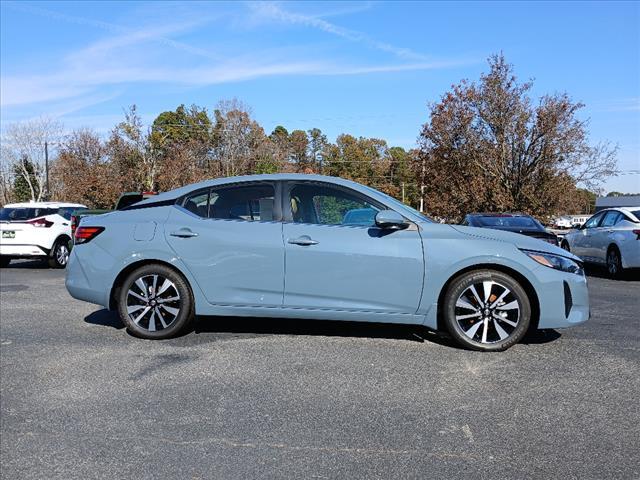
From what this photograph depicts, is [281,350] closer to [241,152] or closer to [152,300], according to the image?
[152,300]

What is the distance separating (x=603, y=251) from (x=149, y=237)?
9.69 meters

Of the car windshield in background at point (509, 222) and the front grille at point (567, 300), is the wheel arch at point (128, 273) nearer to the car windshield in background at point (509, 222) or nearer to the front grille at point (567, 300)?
the front grille at point (567, 300)

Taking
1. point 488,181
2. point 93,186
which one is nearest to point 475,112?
→ point 488,181

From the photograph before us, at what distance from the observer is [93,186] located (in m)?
33.8

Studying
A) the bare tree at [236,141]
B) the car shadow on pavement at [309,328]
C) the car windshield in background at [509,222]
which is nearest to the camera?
the car shadow on pavement at [309,328]

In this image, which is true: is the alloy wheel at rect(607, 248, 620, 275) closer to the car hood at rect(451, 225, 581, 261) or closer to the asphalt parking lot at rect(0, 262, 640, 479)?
the asphalt parking lot at rect(0, 262, 640, 479)

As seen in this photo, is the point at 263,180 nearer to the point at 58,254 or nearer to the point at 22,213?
the point at 58,254

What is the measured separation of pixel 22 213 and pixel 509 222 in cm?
1072

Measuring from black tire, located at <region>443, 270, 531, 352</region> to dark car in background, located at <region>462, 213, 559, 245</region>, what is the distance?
5498mm

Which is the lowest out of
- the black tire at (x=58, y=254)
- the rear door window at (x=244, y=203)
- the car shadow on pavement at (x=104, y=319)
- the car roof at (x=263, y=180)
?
the car shadow on pavement at (x=104, y=319)

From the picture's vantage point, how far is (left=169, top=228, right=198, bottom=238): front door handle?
5.48 meters

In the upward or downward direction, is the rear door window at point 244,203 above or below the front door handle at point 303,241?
above

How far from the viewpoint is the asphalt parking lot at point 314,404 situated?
3.16 meters

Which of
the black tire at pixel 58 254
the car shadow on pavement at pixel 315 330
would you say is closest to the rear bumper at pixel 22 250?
the black tire at pixel 58 254
